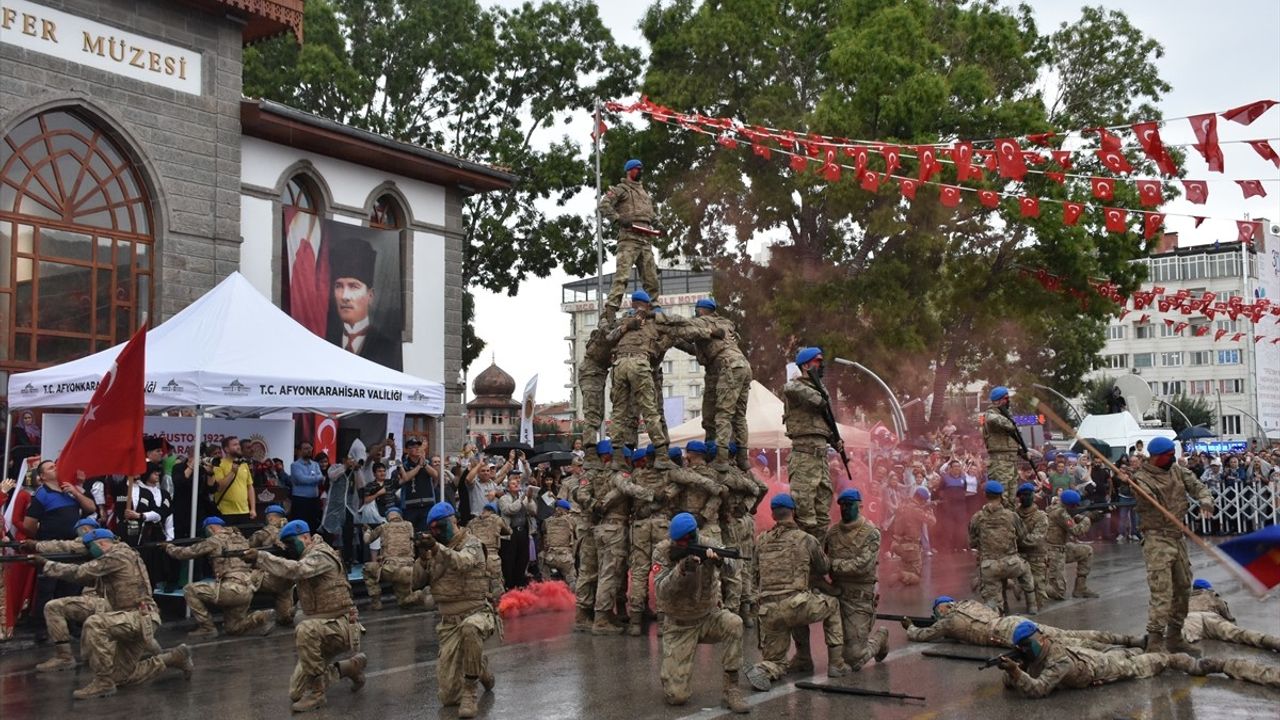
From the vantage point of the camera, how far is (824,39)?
108 ft

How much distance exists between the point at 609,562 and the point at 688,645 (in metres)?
3.89

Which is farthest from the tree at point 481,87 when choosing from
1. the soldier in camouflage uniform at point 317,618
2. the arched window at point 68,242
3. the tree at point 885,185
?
the soldier in camouflage uniform at point 317,618

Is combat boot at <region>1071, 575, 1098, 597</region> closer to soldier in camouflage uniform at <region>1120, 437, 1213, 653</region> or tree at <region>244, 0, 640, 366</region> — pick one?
soldier in camouflage uniform at <region>1120, 437, 1213, 653</region>

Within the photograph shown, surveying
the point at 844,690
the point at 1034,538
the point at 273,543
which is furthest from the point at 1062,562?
A: the point at 273,543

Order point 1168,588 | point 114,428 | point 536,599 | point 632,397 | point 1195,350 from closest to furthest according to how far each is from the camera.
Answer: point 1168,588 → point 114,428 → point 632,397 → point 536,599 → point 1195,350

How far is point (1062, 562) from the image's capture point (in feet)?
51.4

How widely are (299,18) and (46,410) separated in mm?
8287

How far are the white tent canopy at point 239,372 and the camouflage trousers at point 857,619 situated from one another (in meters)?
7.66

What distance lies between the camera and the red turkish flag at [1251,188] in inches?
565

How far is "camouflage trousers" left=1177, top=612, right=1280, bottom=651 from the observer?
443 inches

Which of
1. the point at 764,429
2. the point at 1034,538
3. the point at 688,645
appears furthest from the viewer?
the point at 764,429

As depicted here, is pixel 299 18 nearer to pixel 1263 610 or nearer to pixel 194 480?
pixel 194 480

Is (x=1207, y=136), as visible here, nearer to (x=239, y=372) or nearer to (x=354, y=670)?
(x=354, y=670)

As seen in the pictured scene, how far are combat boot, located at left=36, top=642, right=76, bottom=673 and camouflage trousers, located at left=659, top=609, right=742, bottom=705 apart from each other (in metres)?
5.91
